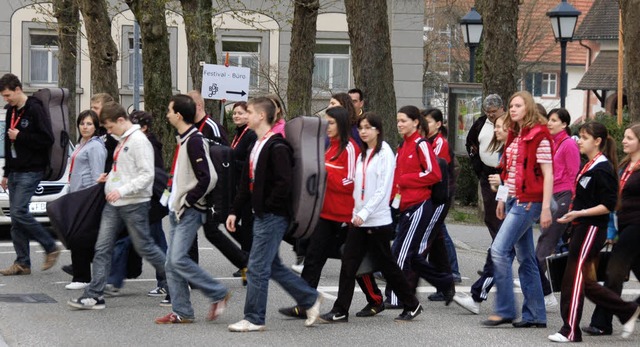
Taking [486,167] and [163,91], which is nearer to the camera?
[486,167]

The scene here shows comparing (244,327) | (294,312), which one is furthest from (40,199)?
(244,327)

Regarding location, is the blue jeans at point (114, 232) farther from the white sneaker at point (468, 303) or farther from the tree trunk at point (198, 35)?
the tree trunk at point (198, 35)

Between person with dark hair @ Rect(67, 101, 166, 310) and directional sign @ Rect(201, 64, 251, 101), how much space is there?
12.1 m

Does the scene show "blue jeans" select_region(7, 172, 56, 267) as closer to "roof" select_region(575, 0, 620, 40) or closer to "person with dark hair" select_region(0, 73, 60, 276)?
"person with dark hair" select_region(0, 73, 60, 276)

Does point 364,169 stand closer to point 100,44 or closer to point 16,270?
point 16,270

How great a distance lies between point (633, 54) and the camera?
55.7ft

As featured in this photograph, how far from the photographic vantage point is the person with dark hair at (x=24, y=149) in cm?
1212

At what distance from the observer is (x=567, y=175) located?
11422mm

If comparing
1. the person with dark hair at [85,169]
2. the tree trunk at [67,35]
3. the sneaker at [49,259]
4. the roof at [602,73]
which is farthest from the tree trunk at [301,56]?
the roof at [602,73]

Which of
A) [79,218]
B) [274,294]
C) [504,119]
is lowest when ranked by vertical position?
[274,294]

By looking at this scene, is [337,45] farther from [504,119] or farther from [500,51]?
[504,119]

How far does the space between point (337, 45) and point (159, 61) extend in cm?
1635

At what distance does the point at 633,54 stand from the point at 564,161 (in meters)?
6.17

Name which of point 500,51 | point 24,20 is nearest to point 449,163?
point 500,51
